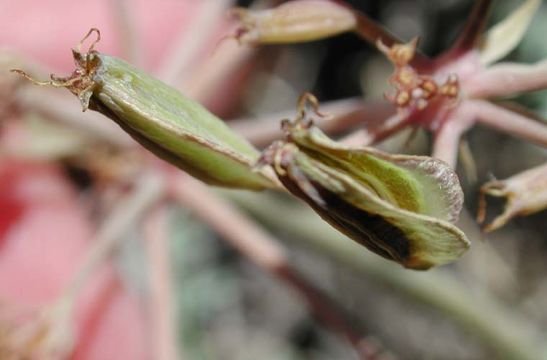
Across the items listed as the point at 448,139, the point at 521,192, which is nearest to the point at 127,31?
the point at 448,139

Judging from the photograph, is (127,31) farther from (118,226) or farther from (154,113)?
(154,113)

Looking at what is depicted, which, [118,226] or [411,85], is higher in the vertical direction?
[411,85]

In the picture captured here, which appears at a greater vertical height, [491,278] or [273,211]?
[491,278]

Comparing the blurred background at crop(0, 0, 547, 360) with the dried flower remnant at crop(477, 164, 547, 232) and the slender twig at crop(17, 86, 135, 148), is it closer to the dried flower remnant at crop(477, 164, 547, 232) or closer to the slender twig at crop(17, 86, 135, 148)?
the slender twig at crop(17, 86, 135, 148)

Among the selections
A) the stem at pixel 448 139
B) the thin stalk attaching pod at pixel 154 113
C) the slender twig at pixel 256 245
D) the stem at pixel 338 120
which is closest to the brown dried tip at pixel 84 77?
the thin stalk attaching pod at pixel 154 113

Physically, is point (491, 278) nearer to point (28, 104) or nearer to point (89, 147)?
point (89, 147)

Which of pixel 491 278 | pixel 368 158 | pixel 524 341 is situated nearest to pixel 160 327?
pixel 524 341

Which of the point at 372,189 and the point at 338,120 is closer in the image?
the point at 372,189
